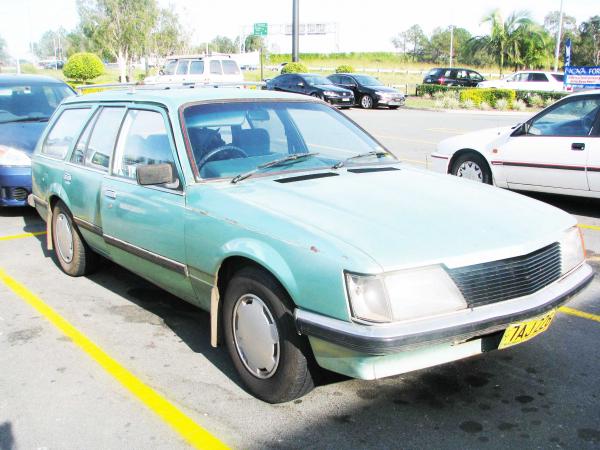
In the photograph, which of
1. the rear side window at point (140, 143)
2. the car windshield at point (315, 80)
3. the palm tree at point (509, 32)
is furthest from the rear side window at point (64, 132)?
the palm tree at point (509, 32)

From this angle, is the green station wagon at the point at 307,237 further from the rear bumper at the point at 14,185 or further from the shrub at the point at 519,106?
the shrub at the point at 519,106

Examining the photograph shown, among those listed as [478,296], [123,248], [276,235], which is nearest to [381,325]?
[478,296]

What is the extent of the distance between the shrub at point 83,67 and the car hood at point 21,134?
36.5 meters

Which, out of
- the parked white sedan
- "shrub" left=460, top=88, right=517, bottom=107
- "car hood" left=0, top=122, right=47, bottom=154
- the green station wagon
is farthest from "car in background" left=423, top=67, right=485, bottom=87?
the green station wagon

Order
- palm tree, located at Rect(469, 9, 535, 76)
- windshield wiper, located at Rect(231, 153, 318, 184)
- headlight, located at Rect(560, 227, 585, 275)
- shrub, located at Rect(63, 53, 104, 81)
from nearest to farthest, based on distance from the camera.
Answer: headlight, located at Rect(560, 227, 585, 275), windshield wiper, located at Rect(231, 153, 318, 184), shrub, located at Rect(63, 53, 104, 81), palm tree, located at Rect(469, 9, 535, 76)

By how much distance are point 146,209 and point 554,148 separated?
213 inches

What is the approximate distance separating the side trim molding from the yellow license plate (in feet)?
6.07

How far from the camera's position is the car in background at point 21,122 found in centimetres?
794

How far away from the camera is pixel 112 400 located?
3.60 m

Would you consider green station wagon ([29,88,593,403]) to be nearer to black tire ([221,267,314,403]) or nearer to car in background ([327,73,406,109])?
black tire ([221,267,314,403])

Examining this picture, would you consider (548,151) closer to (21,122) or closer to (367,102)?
(21,122)

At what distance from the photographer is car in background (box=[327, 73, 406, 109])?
1055 inches

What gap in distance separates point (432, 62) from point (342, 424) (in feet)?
280

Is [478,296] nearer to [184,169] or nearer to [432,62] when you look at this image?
[184,169]
